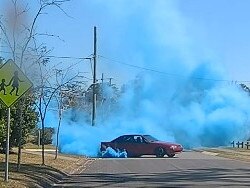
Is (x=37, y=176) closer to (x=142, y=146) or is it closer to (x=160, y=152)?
(x=160, y=152)

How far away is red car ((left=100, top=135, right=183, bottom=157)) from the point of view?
38.3m

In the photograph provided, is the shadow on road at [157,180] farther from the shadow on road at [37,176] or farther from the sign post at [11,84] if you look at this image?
the sign post at [11,84]

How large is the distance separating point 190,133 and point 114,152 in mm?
19165

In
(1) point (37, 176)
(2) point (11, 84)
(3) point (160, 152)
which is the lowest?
(1) point (37, 176)

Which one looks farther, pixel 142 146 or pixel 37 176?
pixel 142 146

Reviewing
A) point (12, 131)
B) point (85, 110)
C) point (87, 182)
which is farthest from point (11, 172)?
point (85, 110)

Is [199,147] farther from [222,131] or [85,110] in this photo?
[85,110]

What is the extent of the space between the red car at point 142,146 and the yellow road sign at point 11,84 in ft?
73.3

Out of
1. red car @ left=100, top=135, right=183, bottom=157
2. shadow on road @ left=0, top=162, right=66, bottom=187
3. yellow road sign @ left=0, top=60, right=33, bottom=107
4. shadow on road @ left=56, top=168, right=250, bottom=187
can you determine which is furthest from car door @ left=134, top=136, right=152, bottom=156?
yellow road sign @ left=0, top=60, right=33, bottom=107

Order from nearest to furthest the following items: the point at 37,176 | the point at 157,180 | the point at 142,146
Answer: the point at 37,176, the point at 157,180, the point at 142,146

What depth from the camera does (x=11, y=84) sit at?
1672 cm

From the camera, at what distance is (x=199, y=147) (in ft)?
190

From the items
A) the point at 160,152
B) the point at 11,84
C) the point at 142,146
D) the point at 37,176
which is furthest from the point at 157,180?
the point at 142,146

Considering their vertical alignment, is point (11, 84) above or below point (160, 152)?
above
